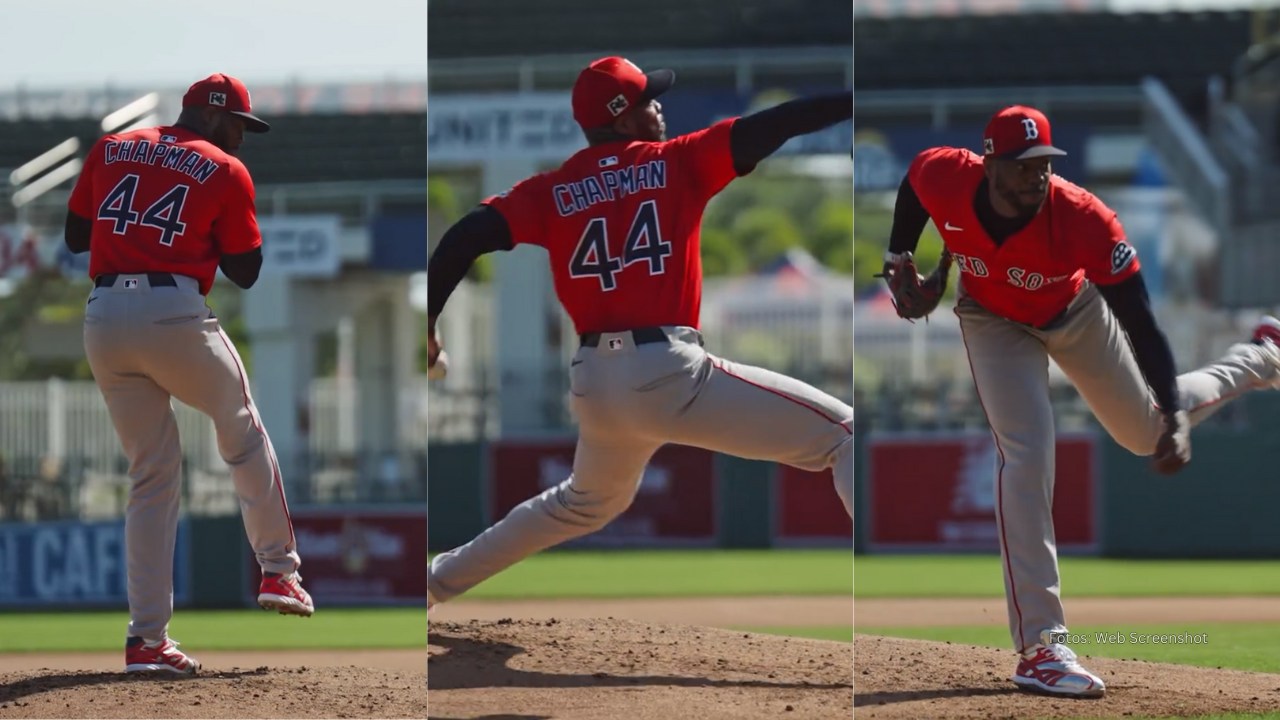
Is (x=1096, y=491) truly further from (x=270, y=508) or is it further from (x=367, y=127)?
(x=270, y=508)

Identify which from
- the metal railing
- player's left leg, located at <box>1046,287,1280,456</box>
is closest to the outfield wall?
the metal railing

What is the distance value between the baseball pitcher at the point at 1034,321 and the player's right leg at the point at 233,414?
1850 mm

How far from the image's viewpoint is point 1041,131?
3.58 m

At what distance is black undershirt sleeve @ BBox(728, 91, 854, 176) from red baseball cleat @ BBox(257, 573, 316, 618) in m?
1.71

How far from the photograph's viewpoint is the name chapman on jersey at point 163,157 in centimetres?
405

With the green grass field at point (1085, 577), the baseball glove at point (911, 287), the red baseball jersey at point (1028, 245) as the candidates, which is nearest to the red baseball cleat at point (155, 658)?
the baseball glove at point (911, 287)

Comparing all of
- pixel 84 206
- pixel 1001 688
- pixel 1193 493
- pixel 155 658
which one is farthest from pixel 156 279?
pixel 1193 493

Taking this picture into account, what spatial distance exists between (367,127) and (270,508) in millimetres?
7642

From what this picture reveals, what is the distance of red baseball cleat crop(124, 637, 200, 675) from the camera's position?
13.6 ft

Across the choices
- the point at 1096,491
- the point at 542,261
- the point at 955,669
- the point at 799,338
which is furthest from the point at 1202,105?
the point at 955,669

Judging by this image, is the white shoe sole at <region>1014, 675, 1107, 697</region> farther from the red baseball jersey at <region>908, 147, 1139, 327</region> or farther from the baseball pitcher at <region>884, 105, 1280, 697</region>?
the red baseball jersey at <region>908, 147, 1139, 327</region>

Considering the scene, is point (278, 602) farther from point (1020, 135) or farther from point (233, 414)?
point (1020, 135)

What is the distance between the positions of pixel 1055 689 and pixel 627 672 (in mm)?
1154

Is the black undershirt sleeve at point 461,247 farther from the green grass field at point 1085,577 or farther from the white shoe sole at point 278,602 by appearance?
the green grass field at point 1085,577
